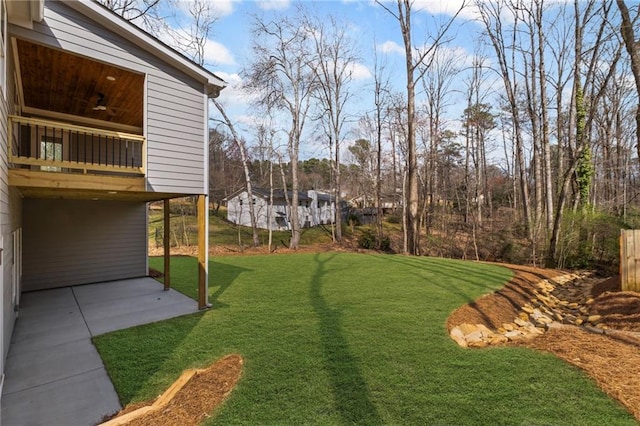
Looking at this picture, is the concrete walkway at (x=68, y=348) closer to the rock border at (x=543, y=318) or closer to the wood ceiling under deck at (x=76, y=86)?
the wood ceiling under deck at (x=76, y=86)

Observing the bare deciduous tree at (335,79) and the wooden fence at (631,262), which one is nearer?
the wooden fence at (631,262)

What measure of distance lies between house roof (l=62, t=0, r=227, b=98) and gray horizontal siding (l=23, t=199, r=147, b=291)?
4767 mm

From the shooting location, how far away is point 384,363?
11.6ft

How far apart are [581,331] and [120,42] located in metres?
8.18

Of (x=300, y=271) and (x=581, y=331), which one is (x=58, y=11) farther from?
(x=581, y=331)

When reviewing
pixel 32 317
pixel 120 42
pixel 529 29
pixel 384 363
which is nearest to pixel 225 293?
pixel 32 317

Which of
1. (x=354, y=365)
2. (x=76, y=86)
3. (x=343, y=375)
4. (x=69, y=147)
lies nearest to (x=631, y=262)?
(x=354, y=365)

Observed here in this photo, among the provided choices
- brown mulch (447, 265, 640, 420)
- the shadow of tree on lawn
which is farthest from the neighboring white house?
the shadow of tree on lawn

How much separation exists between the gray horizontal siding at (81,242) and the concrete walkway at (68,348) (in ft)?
1.61

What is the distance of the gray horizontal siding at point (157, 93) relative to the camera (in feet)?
14.3

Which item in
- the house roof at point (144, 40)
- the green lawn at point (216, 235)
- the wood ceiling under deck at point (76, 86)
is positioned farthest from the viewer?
the green lawn at point (216, 235)

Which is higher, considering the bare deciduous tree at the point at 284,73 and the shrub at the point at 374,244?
the bare deciduous tree at the point at 284,73

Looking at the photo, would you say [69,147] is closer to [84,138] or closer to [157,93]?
[84,138]

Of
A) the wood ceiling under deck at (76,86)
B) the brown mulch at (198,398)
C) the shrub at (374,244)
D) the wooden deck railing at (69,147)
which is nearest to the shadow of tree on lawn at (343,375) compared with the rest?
the brown mulch at (198,398)
